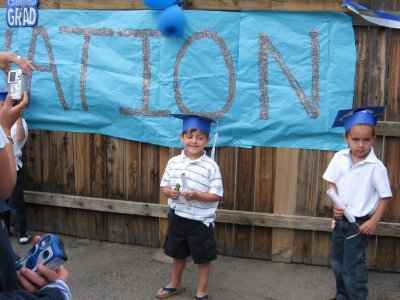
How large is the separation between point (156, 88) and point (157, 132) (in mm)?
418

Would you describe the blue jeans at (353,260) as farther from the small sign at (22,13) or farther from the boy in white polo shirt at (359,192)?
the small sign at (22,13)

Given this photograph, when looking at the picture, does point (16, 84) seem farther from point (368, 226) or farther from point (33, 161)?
point (33, 161)

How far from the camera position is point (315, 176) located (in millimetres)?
4145

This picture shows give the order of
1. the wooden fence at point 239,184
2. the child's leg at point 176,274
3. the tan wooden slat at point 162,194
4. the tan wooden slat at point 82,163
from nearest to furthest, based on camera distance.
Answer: the child's leg at point 176,274 → the wooden fence at point 239,184 → the tan wooden slat at point 162,194 → the tan wooden slat at point 82,163

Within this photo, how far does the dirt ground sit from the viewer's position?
150 inches

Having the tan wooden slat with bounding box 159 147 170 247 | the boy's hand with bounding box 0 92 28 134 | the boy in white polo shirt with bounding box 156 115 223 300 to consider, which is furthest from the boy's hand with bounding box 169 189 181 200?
the boy's hand with bounding box 0 92 28 134

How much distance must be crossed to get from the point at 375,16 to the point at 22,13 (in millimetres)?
3392

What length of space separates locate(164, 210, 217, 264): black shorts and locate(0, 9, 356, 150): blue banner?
3.15 feet

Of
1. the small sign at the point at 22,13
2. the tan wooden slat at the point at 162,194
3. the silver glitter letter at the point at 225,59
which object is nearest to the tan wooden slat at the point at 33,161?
the small sign at the point at 22,13

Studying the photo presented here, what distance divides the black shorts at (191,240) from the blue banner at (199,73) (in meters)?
0.96

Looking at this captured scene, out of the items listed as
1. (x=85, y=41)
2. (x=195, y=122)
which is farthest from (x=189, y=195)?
(x=85, y=41)

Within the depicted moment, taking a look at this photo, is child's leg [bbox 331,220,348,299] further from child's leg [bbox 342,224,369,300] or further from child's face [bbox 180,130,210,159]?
child's face [bbox 180,130,210,159]

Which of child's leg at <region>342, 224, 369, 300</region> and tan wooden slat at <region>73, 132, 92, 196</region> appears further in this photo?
tan wooden slat at <region>73, 132, 92, 196</region>

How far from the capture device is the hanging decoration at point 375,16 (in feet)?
12.2
